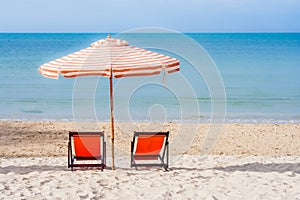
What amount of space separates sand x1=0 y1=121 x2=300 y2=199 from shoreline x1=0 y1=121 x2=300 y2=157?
0.02 meters

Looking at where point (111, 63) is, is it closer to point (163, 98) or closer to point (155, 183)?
point (155, 183)

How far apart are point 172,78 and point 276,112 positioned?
9411 mm

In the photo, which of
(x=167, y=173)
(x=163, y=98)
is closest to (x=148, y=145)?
(x=167, y=173)

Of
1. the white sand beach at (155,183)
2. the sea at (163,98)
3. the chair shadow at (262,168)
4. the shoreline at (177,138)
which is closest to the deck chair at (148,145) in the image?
the white sand beach at (155,183)

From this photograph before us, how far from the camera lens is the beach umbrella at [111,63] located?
16.4ft

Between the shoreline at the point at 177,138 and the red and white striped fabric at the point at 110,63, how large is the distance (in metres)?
3.05

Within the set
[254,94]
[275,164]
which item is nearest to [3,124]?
[275,164]

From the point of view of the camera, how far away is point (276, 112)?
15.5 metres

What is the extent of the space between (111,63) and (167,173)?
185cm

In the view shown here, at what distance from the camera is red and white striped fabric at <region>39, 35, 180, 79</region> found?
16.4ft

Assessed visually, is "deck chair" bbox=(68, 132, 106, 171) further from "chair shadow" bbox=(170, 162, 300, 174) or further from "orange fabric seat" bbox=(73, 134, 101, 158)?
"chair shadow" bbox=(170, 162, 300, 174)

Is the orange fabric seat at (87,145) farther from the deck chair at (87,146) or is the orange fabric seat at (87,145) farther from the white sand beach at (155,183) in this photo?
the white sand beach at (155,183)

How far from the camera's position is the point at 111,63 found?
5051 mm

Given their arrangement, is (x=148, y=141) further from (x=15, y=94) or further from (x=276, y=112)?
(x=15, y=94)
